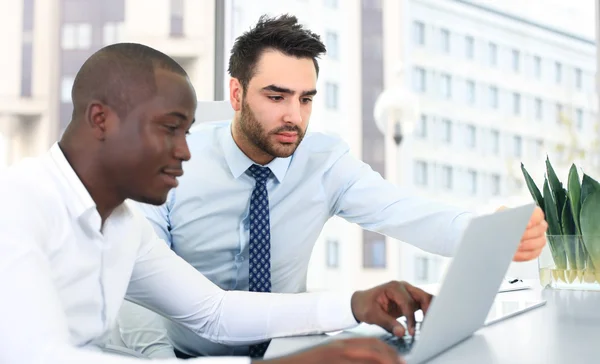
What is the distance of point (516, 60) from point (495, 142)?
0.84 m

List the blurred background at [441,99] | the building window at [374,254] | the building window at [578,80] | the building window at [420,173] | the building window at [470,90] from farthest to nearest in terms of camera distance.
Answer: the building window at [374,254]
the building window at [420,173]
the building window at [470,90]
the building window at [578,80]
the blurred background at [441,99]

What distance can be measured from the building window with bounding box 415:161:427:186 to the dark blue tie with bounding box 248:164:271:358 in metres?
5.50

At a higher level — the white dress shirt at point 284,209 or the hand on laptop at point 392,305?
the white dress shirt at point 284,209

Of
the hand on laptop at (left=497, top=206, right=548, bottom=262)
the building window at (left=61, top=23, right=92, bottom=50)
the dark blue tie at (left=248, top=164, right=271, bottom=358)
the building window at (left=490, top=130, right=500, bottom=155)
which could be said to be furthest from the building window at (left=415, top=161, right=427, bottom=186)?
the hand on laptop at (left=497, top=206, right=548, bottom=262)

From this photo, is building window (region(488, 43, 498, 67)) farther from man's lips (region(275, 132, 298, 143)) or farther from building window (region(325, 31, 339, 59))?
man's lips (region(275, 132, 298, 143))

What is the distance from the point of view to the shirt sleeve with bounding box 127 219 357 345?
1184 millimetres

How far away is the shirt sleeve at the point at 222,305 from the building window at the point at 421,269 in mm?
6395

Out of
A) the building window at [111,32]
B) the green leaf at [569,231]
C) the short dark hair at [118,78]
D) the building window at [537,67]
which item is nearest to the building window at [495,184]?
the building window at [537,67]

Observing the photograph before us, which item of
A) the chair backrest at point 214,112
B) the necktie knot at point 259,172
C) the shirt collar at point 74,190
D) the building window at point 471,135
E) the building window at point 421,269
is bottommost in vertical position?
the building window at point 421,269

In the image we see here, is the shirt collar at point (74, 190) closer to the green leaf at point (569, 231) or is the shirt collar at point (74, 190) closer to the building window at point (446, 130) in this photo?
the green leaf at point (569, 231)

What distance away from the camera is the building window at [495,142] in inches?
281

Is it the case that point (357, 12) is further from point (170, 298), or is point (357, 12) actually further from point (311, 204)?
point (170, 298)

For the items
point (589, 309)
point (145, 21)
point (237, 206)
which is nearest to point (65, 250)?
point (237, 206)

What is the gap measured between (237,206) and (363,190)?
35 centimetres
